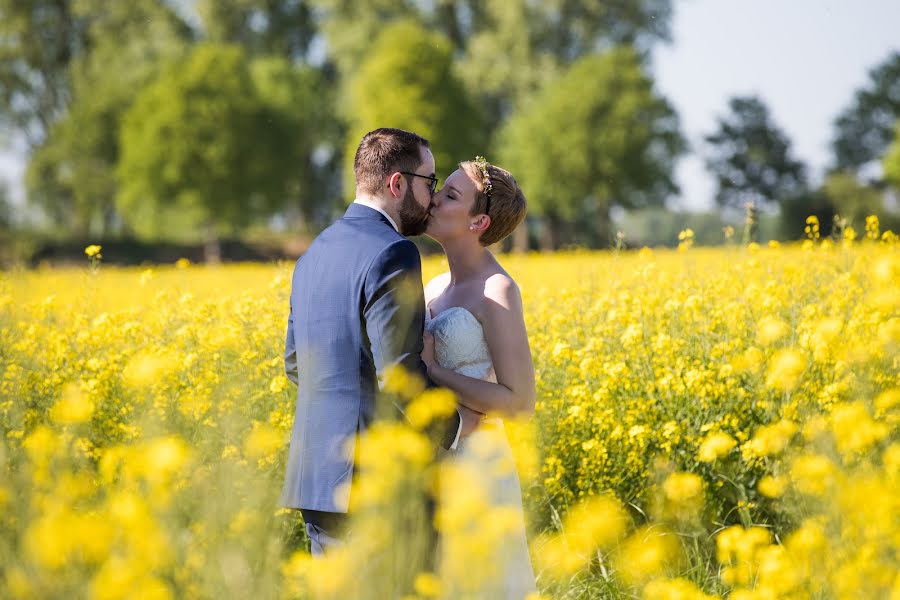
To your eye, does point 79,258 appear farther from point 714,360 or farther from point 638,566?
point 638,566

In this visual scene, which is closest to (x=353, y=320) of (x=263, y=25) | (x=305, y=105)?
(x=305, y=105)

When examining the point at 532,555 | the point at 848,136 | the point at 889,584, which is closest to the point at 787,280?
the point at 532,555

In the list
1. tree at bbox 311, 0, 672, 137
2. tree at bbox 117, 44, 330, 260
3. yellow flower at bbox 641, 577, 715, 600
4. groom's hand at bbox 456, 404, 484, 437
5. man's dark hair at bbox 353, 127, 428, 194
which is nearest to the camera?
yellow flower at bbox 641, 577, 715, 600

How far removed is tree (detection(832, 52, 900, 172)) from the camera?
175 ft

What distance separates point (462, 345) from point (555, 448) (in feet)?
5.67

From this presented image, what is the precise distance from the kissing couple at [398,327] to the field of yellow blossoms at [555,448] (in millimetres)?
147

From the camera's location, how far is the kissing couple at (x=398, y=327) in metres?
2.95

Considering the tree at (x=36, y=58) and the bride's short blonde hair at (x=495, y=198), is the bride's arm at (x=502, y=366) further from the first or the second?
the tree at (x=36, y=58)

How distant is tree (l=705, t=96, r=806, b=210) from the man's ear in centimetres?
5312

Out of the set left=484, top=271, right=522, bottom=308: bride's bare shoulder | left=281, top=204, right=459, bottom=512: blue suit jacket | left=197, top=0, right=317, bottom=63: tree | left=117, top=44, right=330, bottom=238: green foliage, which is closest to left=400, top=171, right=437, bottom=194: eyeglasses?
left=281, top=204, right=459, bottom=512: blue suit jacket

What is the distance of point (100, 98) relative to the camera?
36.0 m

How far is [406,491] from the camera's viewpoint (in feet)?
7.95

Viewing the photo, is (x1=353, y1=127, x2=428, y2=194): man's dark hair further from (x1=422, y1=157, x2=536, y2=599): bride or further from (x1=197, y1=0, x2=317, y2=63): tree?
(x1=197, y1=0, x2=317, y2=63): tree

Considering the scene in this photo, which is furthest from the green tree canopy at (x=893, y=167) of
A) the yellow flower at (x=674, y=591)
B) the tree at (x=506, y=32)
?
the yellow flower at (x=674, y=591)
